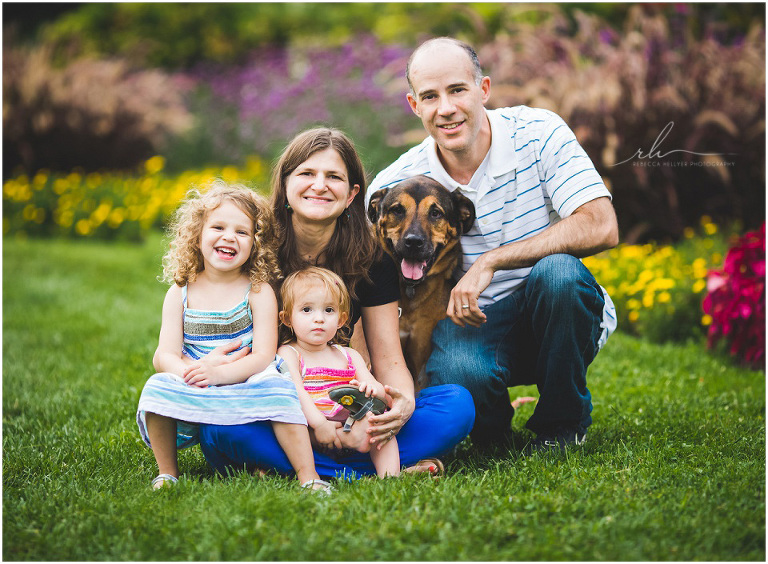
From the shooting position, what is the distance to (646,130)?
22.1 feet

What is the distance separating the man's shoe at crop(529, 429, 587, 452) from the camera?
121 inches

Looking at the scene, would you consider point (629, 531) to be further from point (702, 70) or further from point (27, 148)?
point (27, 148)

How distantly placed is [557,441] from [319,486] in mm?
1079

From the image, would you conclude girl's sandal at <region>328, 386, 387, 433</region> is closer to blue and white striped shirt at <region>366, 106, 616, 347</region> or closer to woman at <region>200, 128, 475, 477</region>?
woman at <region>200, 128, 475, 477</region>

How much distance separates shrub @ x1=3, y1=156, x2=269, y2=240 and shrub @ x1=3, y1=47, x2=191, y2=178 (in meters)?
0.82

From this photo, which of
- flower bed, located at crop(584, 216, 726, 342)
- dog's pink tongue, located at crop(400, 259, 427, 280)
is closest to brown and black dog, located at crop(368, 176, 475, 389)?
dog's pink tongue, located at crop(400, 259, 427, 280)

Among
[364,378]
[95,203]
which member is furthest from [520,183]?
[95,203]

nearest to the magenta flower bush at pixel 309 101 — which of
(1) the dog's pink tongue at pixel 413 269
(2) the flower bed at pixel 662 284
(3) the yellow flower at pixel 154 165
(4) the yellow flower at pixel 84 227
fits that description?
(3) the yellow flower at pixel 154 165

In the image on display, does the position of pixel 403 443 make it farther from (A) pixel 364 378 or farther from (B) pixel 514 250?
(B) pixel 514 250

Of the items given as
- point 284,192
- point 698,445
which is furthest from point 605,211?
point 284,192

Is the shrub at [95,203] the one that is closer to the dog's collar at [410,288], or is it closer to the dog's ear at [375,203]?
the dog's ear at [375,203]

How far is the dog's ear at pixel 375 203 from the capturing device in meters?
3.37

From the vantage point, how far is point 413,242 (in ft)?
10.4

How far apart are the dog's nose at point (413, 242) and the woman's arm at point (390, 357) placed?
0.26m
